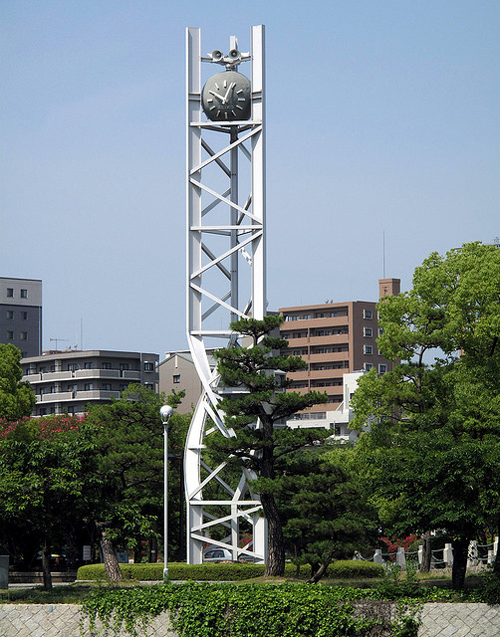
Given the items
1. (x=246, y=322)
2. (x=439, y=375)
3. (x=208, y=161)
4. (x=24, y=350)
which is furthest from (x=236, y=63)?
(x=24, y=350)

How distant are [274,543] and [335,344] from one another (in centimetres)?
8457

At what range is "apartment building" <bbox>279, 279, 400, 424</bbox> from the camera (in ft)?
386

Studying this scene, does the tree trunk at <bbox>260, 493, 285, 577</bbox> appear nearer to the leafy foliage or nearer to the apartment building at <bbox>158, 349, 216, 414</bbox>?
the leafy foliage

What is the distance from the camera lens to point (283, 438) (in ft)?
112

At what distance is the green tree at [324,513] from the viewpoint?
32.6 metres

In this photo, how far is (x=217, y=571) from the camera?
123ft

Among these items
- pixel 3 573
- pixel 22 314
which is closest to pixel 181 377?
pixel 22 314

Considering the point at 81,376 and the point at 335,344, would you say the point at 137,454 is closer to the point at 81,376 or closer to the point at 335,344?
the point at 81,376

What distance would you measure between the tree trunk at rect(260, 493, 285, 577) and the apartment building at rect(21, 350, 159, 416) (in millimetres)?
74270

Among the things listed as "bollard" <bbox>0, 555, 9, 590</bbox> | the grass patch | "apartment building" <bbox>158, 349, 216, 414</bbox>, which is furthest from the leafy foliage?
"apartment building" <bbox>158, 349, 216, 414</bbox>

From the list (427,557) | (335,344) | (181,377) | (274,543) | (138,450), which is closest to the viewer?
(274,543)

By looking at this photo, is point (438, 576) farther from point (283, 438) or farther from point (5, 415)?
point (5, 415)

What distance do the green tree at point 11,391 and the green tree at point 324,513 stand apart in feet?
72.8

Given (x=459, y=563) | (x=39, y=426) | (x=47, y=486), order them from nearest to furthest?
1. (x=459, y=563)
2. (x=47, y=486)
3. (x=39, y=426)
